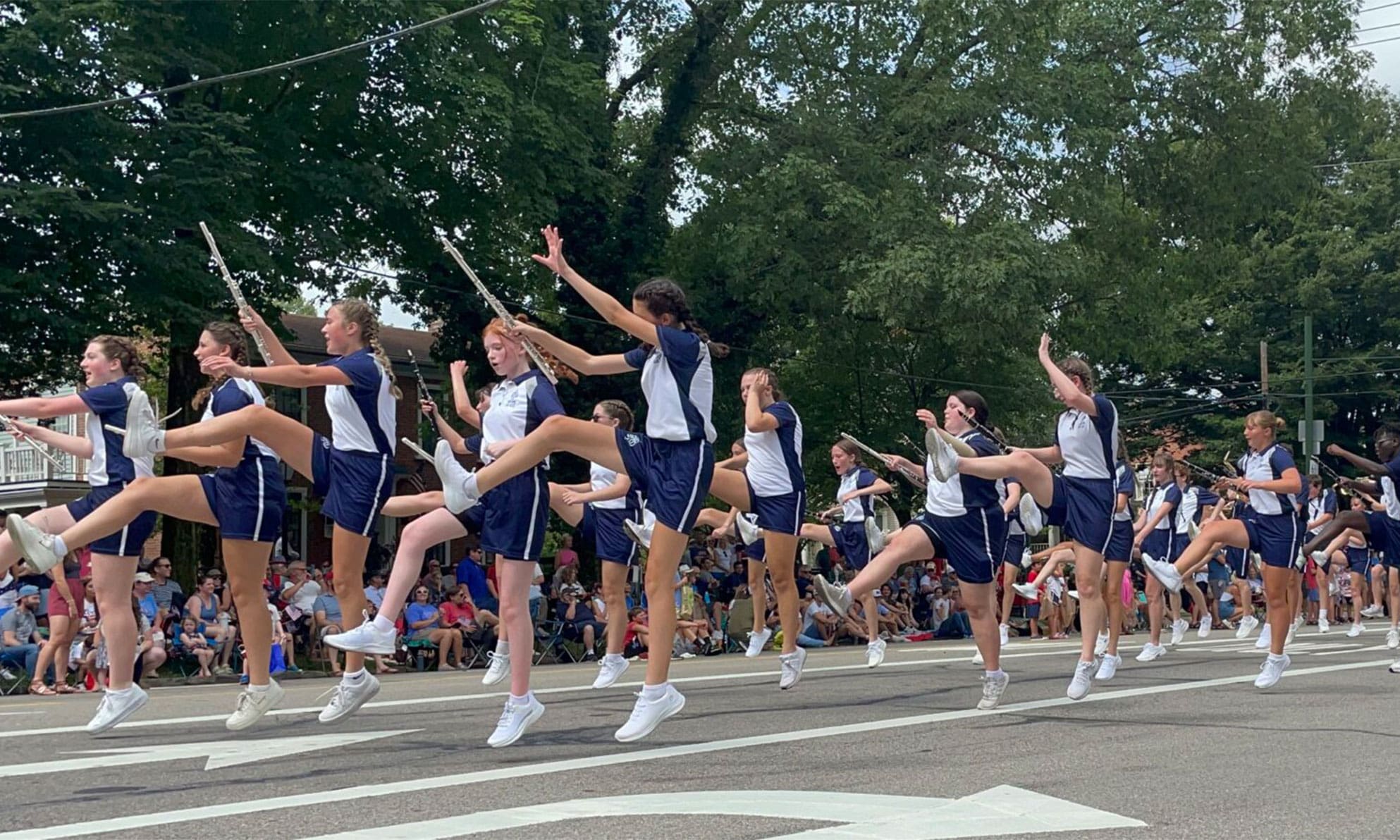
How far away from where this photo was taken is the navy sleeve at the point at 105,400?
9.10 m

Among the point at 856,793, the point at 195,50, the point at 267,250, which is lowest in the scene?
the point at 856,793

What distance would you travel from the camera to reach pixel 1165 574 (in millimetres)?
15133

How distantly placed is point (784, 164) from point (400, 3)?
27.7ft

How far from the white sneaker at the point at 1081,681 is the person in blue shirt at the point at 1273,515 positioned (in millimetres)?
1833

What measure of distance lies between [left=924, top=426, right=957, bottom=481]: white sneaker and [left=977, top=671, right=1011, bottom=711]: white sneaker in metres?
1.26

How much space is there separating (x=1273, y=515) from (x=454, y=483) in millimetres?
7648

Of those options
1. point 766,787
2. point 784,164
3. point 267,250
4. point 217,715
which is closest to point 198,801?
point 766,787

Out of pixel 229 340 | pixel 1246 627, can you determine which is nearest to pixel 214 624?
pixel 229 340

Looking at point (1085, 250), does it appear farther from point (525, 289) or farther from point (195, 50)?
point (195, 50)

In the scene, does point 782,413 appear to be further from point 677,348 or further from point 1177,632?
point 1177,632

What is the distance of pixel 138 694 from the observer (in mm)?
9125

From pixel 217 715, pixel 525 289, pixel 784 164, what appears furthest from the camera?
pixel 525 289

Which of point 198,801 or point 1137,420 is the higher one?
point 1137,420

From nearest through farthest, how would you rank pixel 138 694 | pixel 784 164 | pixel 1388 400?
pixel 138 694, pixel 784 164, pixel 1388 400
